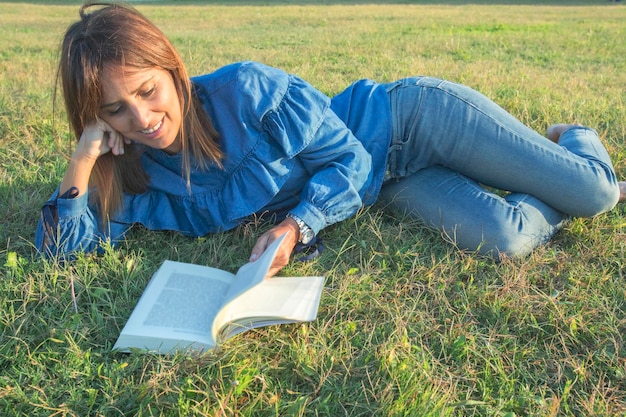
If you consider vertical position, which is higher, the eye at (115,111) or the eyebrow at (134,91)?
the eyebrow at (134,91)

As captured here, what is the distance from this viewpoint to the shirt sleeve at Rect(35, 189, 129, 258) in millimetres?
2523

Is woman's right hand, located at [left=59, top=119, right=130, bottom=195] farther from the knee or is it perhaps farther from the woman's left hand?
the knee

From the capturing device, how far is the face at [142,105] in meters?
2.15

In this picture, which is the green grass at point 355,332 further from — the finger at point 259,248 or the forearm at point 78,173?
the forearm at point 78,173

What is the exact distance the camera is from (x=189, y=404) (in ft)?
5.72

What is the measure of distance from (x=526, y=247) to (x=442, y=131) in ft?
2.35

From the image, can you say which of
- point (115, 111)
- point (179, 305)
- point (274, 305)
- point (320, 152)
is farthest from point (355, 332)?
point (115, 111)

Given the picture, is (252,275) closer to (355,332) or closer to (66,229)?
(355,332)

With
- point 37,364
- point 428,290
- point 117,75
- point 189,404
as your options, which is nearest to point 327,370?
point 189,404

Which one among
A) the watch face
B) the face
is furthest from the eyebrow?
the watch face

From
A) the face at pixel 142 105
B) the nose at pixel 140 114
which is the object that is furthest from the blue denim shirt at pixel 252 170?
the nose at pixel 140 114

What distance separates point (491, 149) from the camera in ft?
9.16

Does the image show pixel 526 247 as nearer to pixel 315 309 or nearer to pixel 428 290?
pixel 428 290

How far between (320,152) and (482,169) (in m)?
0.88
